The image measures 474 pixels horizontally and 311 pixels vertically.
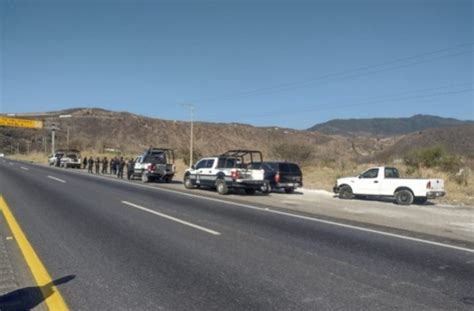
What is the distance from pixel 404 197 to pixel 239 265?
15.2 metres

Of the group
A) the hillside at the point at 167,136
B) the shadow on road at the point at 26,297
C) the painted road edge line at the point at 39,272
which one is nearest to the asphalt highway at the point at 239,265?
the painted road edge line at the point at 39,272

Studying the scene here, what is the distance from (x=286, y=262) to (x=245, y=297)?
Result: 2.05 meters

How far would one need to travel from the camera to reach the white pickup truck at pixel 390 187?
67.3ft

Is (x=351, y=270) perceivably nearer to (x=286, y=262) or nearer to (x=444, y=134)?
(x=286, y=262)

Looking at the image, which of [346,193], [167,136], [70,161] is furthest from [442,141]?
[167,136]

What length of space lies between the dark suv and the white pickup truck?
2.99m

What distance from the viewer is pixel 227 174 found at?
23203mm

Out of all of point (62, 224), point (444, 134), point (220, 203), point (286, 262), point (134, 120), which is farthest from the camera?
point (134, 120)

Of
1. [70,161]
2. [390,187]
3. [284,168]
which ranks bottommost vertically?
[390,187]

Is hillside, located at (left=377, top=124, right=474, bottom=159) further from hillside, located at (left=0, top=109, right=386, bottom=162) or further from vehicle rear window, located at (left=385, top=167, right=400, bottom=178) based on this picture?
vehicle rear window, located at (left=385, top=167, right=400, bottom=178)

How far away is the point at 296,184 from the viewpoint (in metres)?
Answer: 25.9

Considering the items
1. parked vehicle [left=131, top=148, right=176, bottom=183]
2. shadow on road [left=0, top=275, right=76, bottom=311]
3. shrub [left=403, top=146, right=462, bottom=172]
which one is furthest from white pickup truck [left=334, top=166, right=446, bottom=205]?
shadow on road [left=0, top=275, right=76, bottom=311]

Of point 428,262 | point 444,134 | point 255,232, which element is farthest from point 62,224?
point 444,134

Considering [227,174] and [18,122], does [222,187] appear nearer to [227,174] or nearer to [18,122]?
[227,174]
